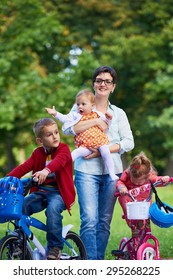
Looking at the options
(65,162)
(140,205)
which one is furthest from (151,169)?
(65,162)

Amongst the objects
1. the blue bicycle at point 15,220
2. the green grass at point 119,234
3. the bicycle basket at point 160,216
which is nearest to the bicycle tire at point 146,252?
the bicycle basket at point 160,216

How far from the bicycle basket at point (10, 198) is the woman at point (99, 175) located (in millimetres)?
829

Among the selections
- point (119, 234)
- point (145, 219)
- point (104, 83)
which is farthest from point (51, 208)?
point (119, 234)

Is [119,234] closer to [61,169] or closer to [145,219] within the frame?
[145,219]

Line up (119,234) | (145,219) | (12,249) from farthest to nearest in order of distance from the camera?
1. (119,234)
2. (145,219)
3. (12,249)

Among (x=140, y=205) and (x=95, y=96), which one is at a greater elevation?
(x=95, y=96)

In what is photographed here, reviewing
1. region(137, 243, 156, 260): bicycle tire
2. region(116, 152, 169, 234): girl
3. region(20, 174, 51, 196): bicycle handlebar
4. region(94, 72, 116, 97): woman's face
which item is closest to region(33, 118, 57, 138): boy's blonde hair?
region(20, 174, 51, 196): bicycle handlebar

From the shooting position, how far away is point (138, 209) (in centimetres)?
639

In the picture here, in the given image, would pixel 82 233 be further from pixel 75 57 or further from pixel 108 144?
pixel 75 57

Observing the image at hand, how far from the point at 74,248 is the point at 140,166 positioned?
850mm

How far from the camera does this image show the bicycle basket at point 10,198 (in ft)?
19.2

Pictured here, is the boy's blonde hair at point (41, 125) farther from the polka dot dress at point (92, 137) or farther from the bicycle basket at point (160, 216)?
the bicycle basket at point (160, 216)

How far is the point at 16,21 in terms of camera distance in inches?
1038

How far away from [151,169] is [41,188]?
947mm
